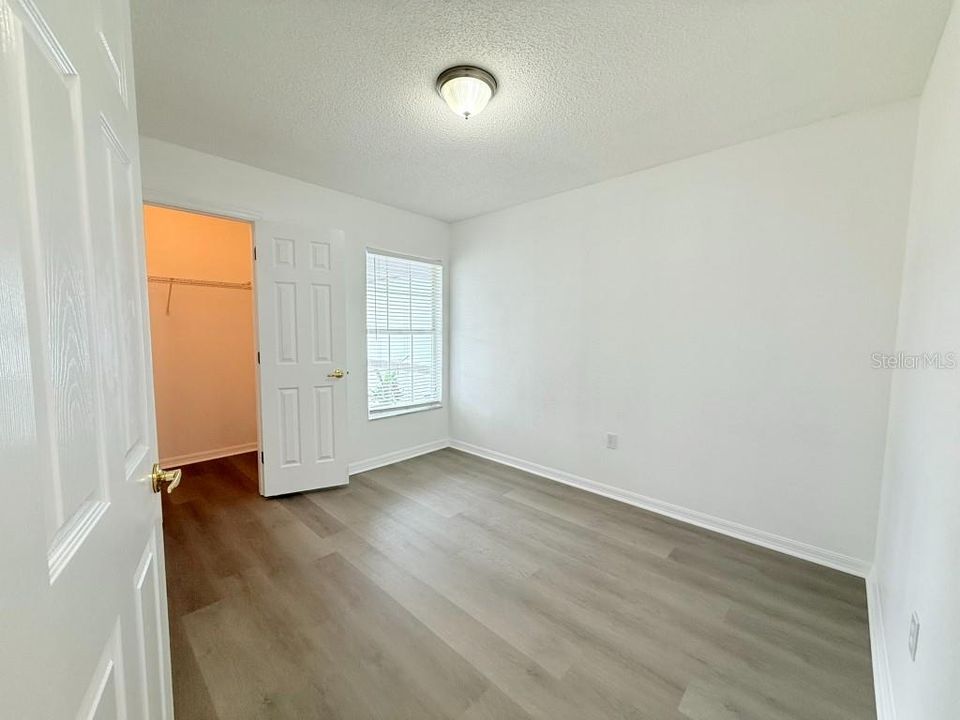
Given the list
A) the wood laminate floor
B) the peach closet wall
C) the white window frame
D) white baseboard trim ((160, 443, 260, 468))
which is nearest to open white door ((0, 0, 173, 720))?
the wood laminate floor

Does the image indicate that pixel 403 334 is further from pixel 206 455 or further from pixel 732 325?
pixel 732 325

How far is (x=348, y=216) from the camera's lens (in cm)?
341

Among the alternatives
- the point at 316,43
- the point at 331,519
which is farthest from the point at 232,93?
the point at 331,519

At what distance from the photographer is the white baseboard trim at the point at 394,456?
3569mm

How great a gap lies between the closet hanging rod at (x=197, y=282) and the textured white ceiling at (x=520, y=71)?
65.0 inches

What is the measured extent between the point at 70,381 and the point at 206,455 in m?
4.19

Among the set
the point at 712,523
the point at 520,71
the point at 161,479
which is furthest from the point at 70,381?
the point at 712,523

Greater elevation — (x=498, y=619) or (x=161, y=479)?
(x=161, y=479)

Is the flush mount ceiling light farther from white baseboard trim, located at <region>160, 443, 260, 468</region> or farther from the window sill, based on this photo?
white baseboard trim, located at <region>160, 443, 260, 468</region>

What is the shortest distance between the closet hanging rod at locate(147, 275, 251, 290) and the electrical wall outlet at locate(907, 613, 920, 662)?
5.07 meters

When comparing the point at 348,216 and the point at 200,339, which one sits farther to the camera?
the point at 200,339

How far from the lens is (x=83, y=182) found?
0.61 meters

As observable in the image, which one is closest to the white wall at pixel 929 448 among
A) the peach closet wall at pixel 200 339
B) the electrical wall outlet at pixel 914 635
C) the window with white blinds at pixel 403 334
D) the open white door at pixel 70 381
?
the electrical wall outlet at pixel 914 635

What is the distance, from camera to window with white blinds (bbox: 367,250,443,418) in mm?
3727
